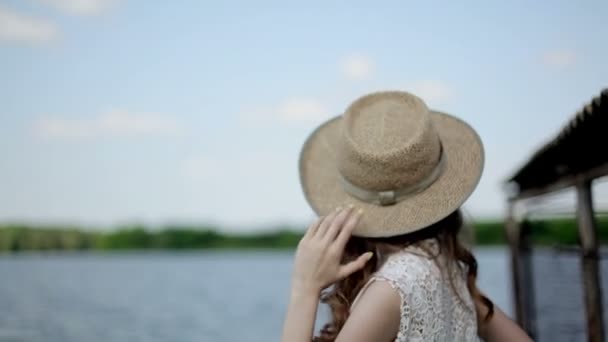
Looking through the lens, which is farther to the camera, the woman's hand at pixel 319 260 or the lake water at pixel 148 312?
the lake water at pixel 148 312

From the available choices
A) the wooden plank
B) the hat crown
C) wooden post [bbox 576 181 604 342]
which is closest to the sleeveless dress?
the hat crown

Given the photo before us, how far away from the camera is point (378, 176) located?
1.66 metres

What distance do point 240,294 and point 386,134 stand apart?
23.0 meters

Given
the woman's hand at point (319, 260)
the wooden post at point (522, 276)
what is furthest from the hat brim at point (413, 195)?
the wooden post at point (522, 276)

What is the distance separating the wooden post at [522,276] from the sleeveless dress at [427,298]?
4.72 meters

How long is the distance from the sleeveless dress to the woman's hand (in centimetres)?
6

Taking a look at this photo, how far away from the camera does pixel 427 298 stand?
5.23 feet

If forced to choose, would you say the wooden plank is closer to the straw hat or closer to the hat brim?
the hat brim

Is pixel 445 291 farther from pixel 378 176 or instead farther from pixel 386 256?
pixel 378 176

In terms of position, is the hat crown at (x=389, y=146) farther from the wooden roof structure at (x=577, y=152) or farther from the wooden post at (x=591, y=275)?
the wooden post at (x=591, y=275)

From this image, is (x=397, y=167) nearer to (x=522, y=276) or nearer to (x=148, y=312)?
(x=522, y=276)

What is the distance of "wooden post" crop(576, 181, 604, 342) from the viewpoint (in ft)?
11.1

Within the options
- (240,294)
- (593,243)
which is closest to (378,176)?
(593,243)

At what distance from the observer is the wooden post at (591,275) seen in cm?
339
